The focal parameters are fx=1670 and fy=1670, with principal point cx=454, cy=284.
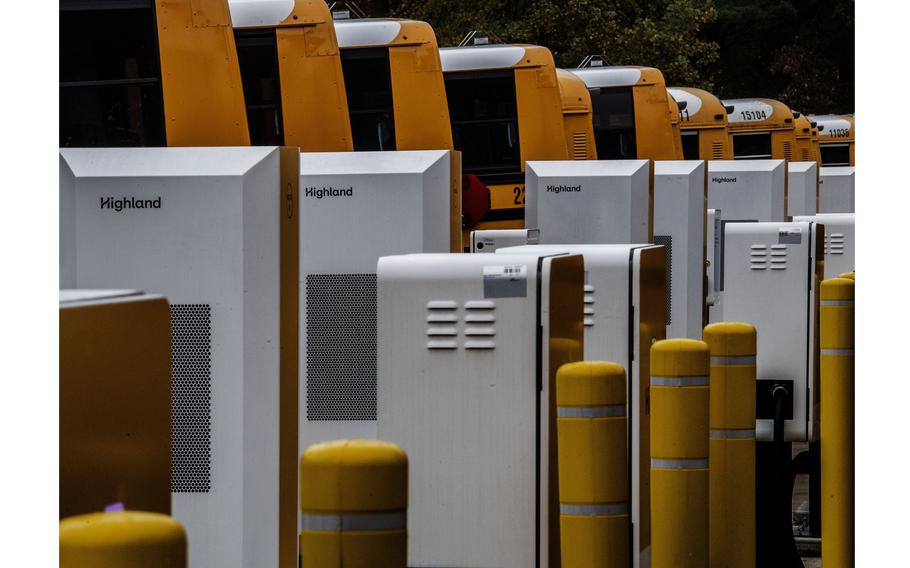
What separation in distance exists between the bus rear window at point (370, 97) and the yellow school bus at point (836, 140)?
24541mm

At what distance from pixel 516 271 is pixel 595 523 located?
767 mm

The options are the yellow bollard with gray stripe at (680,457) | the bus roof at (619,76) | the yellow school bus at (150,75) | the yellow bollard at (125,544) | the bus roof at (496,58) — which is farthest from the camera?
the bus roof at (619,76)

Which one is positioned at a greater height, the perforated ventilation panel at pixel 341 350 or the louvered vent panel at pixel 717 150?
the louvered vent panel at pixel 717 150

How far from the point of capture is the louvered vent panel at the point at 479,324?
473 centimetres

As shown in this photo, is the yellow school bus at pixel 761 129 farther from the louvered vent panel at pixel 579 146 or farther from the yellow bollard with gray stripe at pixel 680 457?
the yellow bollard with gray stripe at pixel 680 457

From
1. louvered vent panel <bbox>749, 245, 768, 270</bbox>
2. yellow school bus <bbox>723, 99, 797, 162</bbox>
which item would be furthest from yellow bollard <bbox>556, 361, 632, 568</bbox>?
yellow school bus <bbox>723, 99, 797, 162</bbox>

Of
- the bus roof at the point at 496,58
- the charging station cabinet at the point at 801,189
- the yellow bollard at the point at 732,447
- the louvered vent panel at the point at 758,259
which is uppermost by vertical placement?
the bus roof at the point at 496,58

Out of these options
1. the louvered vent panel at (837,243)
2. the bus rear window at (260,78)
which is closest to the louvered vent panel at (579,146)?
the louvered vent panel at (837,243)

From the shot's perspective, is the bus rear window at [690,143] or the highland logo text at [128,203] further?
the bus rear window at [690,143]

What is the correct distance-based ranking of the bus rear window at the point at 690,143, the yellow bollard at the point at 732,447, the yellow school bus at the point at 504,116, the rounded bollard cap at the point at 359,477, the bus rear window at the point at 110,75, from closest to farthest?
the rounded bollard cap at the point at 359,477, the yellow bollard at the point at 732,447, the bus rear window at the point at 110,75, the yellow school bus at the point at 504,116, the bus rear window at the point at 690,143

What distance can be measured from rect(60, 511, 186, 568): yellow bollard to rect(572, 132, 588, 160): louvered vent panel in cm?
1573

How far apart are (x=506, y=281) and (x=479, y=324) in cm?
14

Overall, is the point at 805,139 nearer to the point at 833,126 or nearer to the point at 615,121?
the point at 833,126

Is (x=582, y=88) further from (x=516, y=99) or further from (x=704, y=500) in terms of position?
(x=704, y=500)
